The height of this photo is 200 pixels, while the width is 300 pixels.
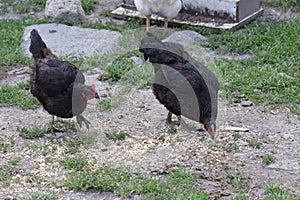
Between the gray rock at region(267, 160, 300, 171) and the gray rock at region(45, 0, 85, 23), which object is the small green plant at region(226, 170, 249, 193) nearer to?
the gray rock at region(267, 160, 300, 171)

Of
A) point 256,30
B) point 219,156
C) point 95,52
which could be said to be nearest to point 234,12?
point 256,30

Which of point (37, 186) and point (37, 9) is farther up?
point (37, 9)

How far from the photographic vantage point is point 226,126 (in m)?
6.62

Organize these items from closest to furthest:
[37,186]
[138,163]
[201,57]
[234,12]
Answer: [37,186]
[138,163]
[201,57]
[234,12]

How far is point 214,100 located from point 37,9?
5701mm

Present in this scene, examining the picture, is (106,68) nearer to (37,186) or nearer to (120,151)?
(120,151)

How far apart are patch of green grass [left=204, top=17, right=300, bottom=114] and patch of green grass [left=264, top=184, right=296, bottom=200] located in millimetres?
1849

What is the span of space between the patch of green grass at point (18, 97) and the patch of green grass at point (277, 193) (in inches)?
126

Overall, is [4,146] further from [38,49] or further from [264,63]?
[264,63]

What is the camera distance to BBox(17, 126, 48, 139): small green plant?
6.46 metres

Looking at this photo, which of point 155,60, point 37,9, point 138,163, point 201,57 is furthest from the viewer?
point 37,9

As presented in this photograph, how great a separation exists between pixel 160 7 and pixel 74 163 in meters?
4.02

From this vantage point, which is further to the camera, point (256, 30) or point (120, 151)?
point (256, 30)

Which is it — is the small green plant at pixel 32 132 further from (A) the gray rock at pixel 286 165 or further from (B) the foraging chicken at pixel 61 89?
(A) the gray rock at pixel 286 165
